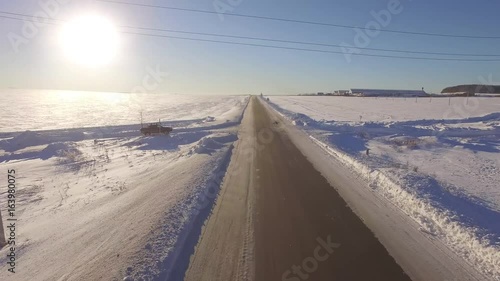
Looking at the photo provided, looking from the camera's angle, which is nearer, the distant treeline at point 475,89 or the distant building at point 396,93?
the distant building at point 396,93

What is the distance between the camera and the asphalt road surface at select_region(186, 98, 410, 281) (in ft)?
16.9

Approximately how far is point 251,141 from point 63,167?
953cm

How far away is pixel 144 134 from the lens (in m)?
25.2

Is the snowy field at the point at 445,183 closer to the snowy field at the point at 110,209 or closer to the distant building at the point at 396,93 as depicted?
the snowy field at the point at 110,209

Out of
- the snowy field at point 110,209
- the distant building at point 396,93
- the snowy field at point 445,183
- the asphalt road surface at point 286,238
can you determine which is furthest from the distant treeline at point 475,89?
the asphalt road surface at point 286,238

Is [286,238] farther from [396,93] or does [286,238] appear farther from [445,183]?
[396,93]

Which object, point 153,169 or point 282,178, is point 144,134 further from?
point 282,178
